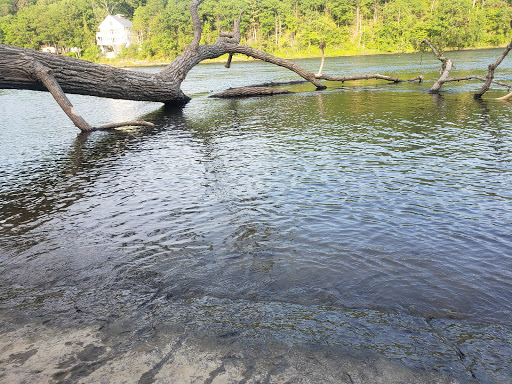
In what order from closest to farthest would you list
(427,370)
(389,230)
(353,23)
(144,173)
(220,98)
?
(427,370) < (389,230) < (144,173) < (220,98) < (353,23)

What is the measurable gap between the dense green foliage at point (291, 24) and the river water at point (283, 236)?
80311 mm

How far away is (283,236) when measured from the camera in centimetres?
649

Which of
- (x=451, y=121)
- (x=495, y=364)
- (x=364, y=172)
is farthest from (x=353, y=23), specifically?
(x=495, y=364)

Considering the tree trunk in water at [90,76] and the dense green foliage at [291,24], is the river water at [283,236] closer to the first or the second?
the tree trunk in water at [90,76]

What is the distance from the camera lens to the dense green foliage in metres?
84.7

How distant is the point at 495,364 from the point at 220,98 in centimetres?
2519

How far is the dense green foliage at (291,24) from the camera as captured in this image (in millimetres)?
84688

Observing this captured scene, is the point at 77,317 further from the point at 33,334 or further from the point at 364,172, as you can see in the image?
the point at 364,172

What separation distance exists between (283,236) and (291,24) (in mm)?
112552

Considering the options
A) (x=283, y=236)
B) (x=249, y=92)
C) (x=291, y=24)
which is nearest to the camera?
(x=283, y=236)

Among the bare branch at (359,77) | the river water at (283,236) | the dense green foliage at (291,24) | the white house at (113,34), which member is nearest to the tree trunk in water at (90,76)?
the river water at (283,236)

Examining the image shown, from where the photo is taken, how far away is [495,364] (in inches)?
140

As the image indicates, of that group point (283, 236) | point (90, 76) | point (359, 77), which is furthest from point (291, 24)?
point (283, 236)

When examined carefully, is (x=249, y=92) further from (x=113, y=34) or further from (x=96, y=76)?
(x=113, y=34)
